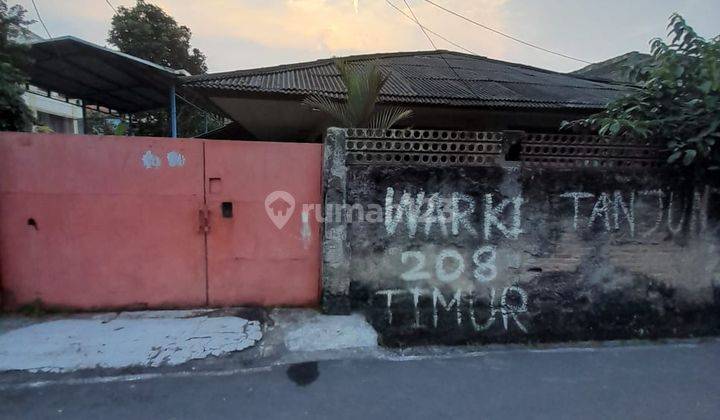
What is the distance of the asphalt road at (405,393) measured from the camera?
101 inches

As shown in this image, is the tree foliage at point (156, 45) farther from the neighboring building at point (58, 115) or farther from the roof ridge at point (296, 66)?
the roof ridge at point (296, 66)

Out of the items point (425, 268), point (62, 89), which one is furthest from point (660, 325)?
point (62, 89)

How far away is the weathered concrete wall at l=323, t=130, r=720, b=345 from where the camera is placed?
367cm

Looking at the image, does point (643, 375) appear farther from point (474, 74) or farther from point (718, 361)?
point (474, 74)

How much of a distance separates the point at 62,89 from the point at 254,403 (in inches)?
388

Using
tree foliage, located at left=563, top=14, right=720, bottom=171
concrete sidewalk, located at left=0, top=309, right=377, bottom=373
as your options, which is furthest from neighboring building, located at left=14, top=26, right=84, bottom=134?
tree foliage, located at left=563, top=14, right=720, bottom=171

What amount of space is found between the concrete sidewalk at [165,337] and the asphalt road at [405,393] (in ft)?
0.65

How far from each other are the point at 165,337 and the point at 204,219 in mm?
1082

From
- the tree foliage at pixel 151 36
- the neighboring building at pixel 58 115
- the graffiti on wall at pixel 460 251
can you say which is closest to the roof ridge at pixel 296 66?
the graffiti on wall at pixel 460 251

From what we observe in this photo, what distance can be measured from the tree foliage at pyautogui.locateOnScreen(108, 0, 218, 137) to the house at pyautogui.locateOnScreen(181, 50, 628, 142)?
8.05m

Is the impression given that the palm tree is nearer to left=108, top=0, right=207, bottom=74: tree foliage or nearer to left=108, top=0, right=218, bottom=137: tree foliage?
left=108, top=0, right=218, bottom=137: tree foliage

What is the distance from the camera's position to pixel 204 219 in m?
3.73

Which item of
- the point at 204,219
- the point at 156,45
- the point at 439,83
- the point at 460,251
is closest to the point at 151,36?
the point at 156,45

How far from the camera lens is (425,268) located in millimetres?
3713
